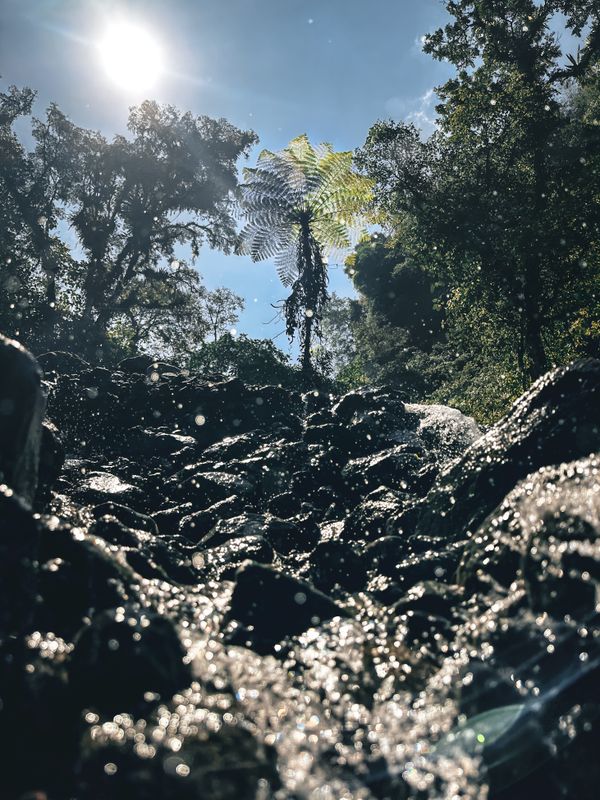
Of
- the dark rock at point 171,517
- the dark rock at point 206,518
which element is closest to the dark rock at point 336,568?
the dark rock at point 206,518

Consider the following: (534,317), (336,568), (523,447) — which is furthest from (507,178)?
(336,568)

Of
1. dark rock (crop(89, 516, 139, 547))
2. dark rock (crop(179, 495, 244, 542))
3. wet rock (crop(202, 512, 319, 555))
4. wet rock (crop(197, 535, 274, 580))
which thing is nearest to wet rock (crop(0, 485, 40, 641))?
dark rock (crop(89, 516, 139, 547))

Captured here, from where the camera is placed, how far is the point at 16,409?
4.52 metres

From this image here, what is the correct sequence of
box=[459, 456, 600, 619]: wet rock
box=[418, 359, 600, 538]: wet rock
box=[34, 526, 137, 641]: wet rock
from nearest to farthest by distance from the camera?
box=[34, 526, 137, 641]: wet rock, box=[459, 456, 600, 619]: wet rock, box=[418, 359, 600, 538]: wet rock

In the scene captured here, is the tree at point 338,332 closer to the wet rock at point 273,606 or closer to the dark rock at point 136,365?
the dark rock at point 136,365

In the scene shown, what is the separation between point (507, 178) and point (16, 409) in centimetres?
1357

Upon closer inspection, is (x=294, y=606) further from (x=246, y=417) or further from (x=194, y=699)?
(x=246, y=417)

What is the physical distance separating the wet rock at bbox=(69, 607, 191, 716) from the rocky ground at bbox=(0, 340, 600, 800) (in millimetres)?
12

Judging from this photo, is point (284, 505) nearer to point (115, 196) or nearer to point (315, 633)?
point (315, 633)

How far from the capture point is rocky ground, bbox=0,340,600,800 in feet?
9.87

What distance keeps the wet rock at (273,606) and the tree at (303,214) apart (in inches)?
503

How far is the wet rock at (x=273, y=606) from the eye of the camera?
4895 mm

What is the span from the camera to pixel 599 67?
1691cm

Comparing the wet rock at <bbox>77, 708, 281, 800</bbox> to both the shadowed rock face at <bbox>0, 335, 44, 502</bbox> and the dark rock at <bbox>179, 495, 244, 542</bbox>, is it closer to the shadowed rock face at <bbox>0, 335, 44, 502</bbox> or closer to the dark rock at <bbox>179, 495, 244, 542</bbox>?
the shadowed rock face at <bbox>0, 335, 44, 502</bbox>
